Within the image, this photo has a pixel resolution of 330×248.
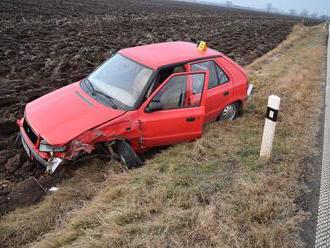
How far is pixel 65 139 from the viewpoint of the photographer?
210 inches

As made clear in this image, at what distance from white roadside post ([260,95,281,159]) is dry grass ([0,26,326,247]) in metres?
0.15

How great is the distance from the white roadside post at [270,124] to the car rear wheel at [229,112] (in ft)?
6.59

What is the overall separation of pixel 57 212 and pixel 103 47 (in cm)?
1157

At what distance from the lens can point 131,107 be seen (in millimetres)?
6012

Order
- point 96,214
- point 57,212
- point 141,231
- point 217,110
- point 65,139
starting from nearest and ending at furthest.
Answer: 1. point 141,231
2. point 96,214
3. point 57,212
4. point 65,139
5. point 217,110

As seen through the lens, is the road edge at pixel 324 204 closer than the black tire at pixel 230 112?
Yes

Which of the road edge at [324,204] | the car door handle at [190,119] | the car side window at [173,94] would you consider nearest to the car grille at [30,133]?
the car side window at [173,94]

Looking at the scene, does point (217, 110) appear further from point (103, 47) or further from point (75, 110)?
point (103, 47)

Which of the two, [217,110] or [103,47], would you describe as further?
[103,47]

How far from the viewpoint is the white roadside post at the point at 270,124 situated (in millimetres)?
5702

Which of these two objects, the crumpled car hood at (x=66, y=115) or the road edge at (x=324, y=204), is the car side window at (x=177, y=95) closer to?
the crumpled car hood at (x=66, y=115)

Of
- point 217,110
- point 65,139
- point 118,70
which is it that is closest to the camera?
point 65,139

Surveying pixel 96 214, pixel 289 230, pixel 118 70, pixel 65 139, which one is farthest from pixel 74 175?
pixel 289 230

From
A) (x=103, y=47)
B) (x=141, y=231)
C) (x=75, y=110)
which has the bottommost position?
(x=103, y=47)
